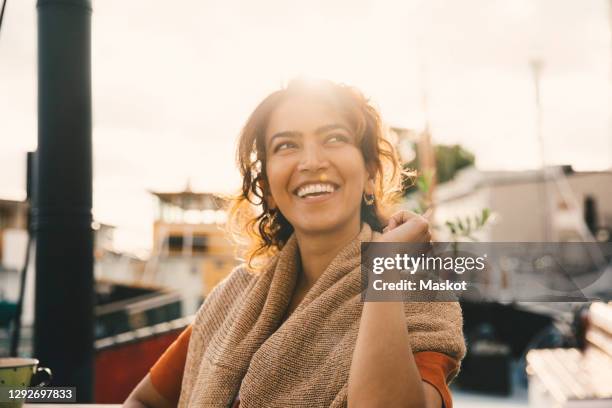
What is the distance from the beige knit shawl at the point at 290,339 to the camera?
1334 mm

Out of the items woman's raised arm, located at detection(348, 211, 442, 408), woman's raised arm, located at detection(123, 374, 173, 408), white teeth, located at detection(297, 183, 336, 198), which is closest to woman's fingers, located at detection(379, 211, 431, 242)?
woman's raised arm, located at detection(348, 211, 442, 408)

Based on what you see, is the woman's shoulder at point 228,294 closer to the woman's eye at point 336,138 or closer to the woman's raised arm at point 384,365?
the woman's eye at point 336,138

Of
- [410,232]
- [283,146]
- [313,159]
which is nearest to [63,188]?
[283,146]

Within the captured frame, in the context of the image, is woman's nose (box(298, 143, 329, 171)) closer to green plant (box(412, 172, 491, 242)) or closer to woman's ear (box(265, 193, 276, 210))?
woman's ear (box(265, 193, 276, 210))

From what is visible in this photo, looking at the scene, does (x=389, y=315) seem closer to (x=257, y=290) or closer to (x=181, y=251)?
(x=257, y=290)

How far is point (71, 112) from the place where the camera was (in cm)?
218

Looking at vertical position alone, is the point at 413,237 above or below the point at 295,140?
below

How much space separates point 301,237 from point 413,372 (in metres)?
0.63

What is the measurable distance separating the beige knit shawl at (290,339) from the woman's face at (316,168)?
10 cm

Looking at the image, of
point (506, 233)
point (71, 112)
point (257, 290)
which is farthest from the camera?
point (506, 233)

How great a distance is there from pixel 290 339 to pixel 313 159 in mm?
437

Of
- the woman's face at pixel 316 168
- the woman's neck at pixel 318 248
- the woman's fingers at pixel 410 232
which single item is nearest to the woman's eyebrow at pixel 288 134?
the woman's face at pixel 316 168

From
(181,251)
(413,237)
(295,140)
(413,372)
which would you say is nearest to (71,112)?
(295,140)

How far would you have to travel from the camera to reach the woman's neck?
1661 millimetres
